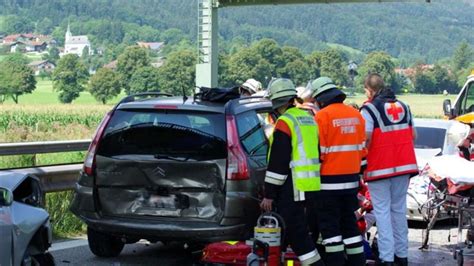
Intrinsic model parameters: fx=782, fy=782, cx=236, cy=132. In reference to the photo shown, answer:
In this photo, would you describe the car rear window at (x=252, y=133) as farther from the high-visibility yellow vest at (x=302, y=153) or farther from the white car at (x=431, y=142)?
the white car at (x=431, y=142)

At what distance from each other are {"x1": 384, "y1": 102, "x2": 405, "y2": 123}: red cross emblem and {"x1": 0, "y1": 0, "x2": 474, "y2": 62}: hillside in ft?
221

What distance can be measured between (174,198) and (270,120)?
2043 millimetres

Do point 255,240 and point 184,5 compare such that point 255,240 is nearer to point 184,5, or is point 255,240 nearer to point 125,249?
point 125,249

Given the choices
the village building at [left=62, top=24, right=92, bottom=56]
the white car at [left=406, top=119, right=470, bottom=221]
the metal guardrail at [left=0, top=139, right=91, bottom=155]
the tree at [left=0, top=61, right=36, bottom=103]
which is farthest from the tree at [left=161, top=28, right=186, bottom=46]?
the white car at [left=406, top=119, right=470, bottom=221]

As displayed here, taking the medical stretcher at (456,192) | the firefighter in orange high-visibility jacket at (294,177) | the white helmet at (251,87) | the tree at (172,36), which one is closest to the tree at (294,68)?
the white helmet at (251,87)

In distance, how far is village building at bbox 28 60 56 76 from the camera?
7447cm

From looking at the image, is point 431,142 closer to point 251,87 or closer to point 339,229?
Result: point 251,87

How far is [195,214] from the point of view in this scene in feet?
23.7

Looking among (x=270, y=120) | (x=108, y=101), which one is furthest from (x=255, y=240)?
(x=108, y=101)

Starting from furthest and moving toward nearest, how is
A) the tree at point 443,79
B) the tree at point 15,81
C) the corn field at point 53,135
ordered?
the tree at point 15,81 < the tree at point 443,79 < the corn field at point 53,135

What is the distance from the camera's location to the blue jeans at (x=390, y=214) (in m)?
7.67

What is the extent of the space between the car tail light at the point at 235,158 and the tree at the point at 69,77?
53.9m

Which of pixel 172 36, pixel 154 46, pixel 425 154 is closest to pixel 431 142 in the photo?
pixel 425 154

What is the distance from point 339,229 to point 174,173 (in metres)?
1.60
